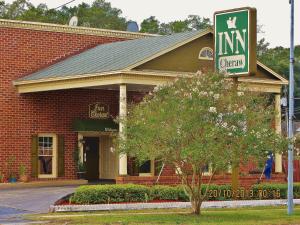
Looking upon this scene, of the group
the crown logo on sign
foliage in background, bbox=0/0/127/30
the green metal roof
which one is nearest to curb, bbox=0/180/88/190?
the green metal roof

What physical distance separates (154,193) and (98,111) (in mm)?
10069

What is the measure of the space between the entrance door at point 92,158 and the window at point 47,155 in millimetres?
2606

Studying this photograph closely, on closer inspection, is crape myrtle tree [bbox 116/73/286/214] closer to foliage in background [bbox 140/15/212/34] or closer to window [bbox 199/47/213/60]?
window [bbox 199/47/213/60]

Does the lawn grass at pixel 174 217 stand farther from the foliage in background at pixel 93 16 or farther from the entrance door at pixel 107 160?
the foliage in background at pixel 93 16

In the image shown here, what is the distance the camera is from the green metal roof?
111 ft

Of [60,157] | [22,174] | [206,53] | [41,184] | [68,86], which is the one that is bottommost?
[41,184]

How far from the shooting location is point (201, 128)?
942 inches

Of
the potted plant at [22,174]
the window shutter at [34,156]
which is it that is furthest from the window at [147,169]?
the potted plant at [22,174]

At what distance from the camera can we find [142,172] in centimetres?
4006

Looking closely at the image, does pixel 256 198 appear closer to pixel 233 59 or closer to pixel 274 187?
pixel 274 187

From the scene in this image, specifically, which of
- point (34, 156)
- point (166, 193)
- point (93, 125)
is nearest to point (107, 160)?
point (93, 125)

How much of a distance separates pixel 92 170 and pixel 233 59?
41.3ft

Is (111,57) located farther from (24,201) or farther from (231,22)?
(24,201)

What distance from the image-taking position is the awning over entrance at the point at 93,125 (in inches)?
1516
